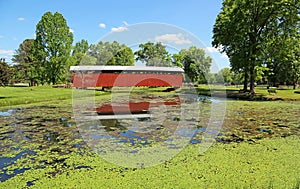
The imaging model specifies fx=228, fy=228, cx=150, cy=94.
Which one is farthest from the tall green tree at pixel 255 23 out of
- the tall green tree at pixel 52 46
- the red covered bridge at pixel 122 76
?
the tall green tree at pixel 52 46

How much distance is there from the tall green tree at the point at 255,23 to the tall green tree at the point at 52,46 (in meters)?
33.3

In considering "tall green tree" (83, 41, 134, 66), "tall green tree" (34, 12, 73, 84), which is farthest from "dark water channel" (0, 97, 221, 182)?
"tall green tree" (83, 41, 134, 66)

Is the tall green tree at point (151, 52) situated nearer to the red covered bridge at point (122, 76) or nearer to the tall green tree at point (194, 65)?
the tall green tree at point (194, 65)

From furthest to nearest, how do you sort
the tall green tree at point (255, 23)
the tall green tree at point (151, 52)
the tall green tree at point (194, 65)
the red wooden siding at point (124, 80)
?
1. the tall green tree at point (151, 52)
2. the tall green tree at point (194, 65)
3. the red wooden siding at point (124, 80)
4. the tall green tree at point (255, 23)

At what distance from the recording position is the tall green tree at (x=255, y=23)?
76.2 feet

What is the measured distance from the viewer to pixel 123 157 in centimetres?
604

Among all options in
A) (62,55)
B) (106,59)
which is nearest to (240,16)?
(62,55)

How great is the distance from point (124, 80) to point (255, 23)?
23025 millimetres

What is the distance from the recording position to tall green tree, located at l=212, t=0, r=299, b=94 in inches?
915

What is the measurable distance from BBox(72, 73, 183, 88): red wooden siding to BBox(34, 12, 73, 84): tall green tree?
9346mm

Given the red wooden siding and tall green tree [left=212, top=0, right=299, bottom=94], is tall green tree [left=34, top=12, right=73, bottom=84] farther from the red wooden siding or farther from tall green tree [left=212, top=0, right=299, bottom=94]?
tall green tree [left=212, top=0, right=299, bottom=94]

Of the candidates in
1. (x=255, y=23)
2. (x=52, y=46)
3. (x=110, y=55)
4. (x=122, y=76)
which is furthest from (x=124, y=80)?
(x=110, y=55)

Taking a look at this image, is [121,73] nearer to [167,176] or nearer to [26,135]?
[26,135]

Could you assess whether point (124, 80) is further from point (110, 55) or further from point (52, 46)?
point (110, 55)
